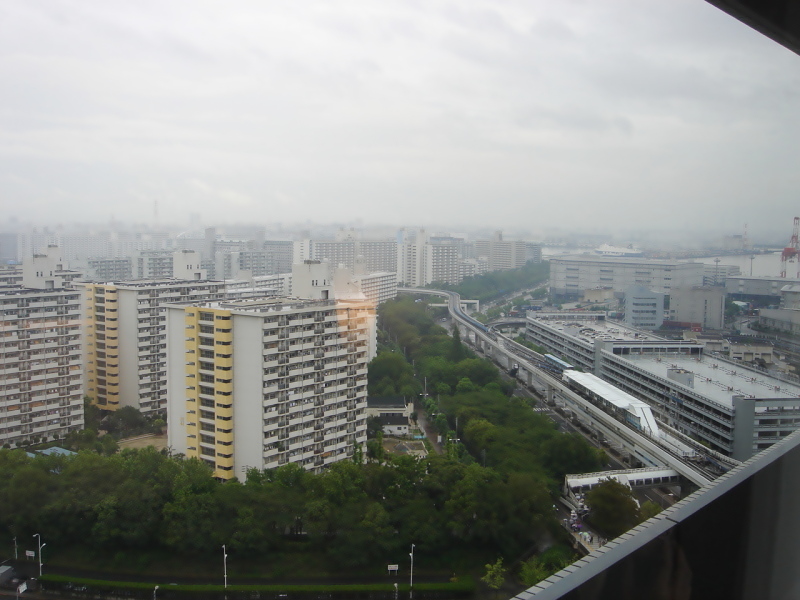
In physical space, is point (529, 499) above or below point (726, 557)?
below

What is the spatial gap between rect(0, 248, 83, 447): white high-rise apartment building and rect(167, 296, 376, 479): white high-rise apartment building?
131cm

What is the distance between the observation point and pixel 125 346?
7.19 metres

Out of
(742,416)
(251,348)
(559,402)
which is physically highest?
(251,348)

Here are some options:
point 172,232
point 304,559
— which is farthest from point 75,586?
point 172,232

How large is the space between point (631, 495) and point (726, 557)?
376 centimetres

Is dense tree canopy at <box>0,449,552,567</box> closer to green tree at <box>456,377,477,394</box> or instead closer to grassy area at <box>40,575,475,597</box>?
grassy area at <box>40,575,475,597</box>

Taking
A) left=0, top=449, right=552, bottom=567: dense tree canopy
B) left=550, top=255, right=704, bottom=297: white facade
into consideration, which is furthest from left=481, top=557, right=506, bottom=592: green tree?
left=550, top=255, right=704, bottom=297: white facade

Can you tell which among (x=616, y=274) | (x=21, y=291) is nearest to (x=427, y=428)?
(x=21, y=291)

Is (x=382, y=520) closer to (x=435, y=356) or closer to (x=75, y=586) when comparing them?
(x=75, y=586)

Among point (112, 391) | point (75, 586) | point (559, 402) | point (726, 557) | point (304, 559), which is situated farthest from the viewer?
point (559, 402)

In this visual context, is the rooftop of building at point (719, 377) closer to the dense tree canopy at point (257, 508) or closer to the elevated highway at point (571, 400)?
the elevated highway at point (571, 400)

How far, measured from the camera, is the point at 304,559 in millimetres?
3818

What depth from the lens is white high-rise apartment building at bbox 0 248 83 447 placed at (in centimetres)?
544

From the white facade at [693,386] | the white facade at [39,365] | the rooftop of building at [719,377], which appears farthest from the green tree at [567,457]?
the white facade at [39,365]
